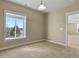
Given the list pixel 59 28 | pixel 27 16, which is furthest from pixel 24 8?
pixel 59 28

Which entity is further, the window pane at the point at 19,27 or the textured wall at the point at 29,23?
the window pane at the point at 19,27

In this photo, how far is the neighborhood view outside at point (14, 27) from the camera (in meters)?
4.34

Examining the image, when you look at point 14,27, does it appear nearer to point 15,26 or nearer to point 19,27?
point 15,26

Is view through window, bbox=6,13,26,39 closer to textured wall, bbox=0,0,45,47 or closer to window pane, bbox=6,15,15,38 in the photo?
window pane, bbox=6,15,15,38

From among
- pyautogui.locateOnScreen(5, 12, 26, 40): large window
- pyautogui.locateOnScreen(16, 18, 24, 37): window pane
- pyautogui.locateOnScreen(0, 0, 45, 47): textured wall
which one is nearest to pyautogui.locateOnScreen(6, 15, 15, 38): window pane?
pyautogui.locateOnScreen(5, 12, 26, 40): large window

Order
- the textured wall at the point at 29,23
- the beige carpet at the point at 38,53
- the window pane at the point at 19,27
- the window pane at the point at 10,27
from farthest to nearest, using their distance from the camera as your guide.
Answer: the window pane at the point at 19,27 → the window pane at the point at 10,27 → the textured wall at the point at 29,23 → the beige carpet at the point at 38,53

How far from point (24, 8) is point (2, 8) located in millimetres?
1415

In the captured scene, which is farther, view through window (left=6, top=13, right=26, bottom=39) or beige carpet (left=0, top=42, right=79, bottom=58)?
view through window (left=6, top=13, right=26, bottom=39)

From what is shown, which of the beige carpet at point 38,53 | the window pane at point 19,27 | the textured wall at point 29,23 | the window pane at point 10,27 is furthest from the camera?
the window pane at point 19,27

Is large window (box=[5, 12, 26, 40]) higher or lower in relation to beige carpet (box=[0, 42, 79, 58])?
higher

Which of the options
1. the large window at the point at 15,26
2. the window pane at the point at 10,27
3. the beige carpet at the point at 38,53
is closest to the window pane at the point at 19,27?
the large window at the point at 15,26

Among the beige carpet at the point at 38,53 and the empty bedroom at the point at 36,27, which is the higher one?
the empty bedroom at the point at 36,27

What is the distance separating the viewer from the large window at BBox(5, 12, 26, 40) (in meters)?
4.34

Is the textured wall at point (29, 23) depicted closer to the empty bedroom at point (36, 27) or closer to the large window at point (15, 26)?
the empty bedroom at point (36, 27)
